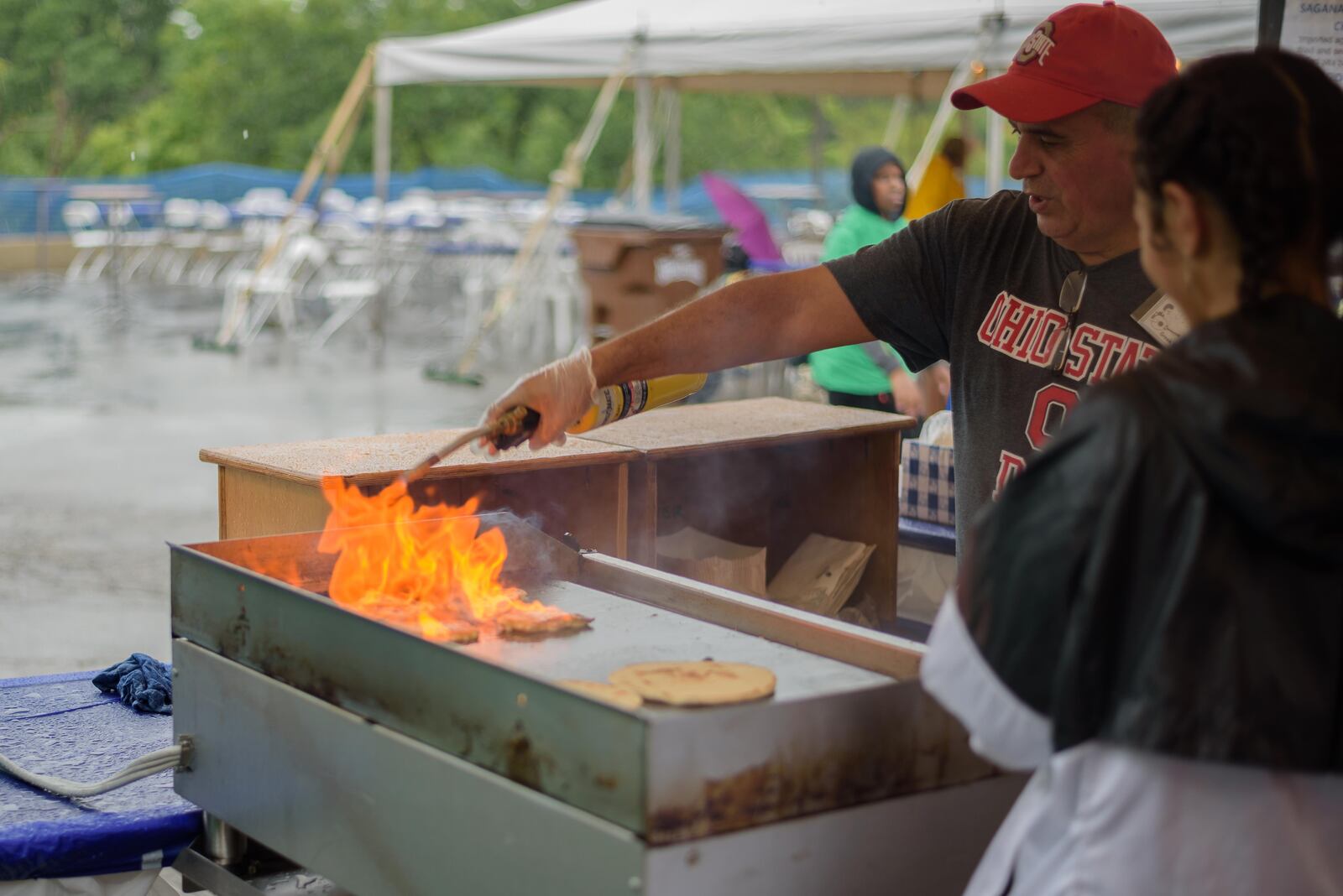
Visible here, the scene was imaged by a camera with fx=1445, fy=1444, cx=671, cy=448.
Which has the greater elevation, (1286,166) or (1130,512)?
(1286,166)

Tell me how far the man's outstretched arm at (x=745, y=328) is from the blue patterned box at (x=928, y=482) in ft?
5.82

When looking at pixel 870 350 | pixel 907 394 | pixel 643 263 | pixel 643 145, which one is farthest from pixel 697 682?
pixel 643 145

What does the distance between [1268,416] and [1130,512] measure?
0.47ft

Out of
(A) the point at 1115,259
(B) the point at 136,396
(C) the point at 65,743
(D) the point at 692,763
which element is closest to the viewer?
(D) the point at 692,763

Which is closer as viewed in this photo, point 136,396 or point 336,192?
point 136,396

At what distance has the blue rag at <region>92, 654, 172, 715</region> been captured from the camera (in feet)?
9.25

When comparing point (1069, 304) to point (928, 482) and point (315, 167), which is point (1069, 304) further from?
point (315, 167)

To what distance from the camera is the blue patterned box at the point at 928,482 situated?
13.7ft

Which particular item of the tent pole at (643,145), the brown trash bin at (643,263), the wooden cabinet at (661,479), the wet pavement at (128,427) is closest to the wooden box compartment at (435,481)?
the wooden cabinet at (661,479)

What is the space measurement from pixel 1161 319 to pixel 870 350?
3.72m

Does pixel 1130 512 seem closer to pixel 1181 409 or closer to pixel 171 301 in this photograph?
pixel 1181 409

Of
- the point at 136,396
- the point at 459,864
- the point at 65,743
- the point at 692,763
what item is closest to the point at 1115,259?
the point at 692,763

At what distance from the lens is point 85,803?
232 cm

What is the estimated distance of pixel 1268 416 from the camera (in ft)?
4.09
